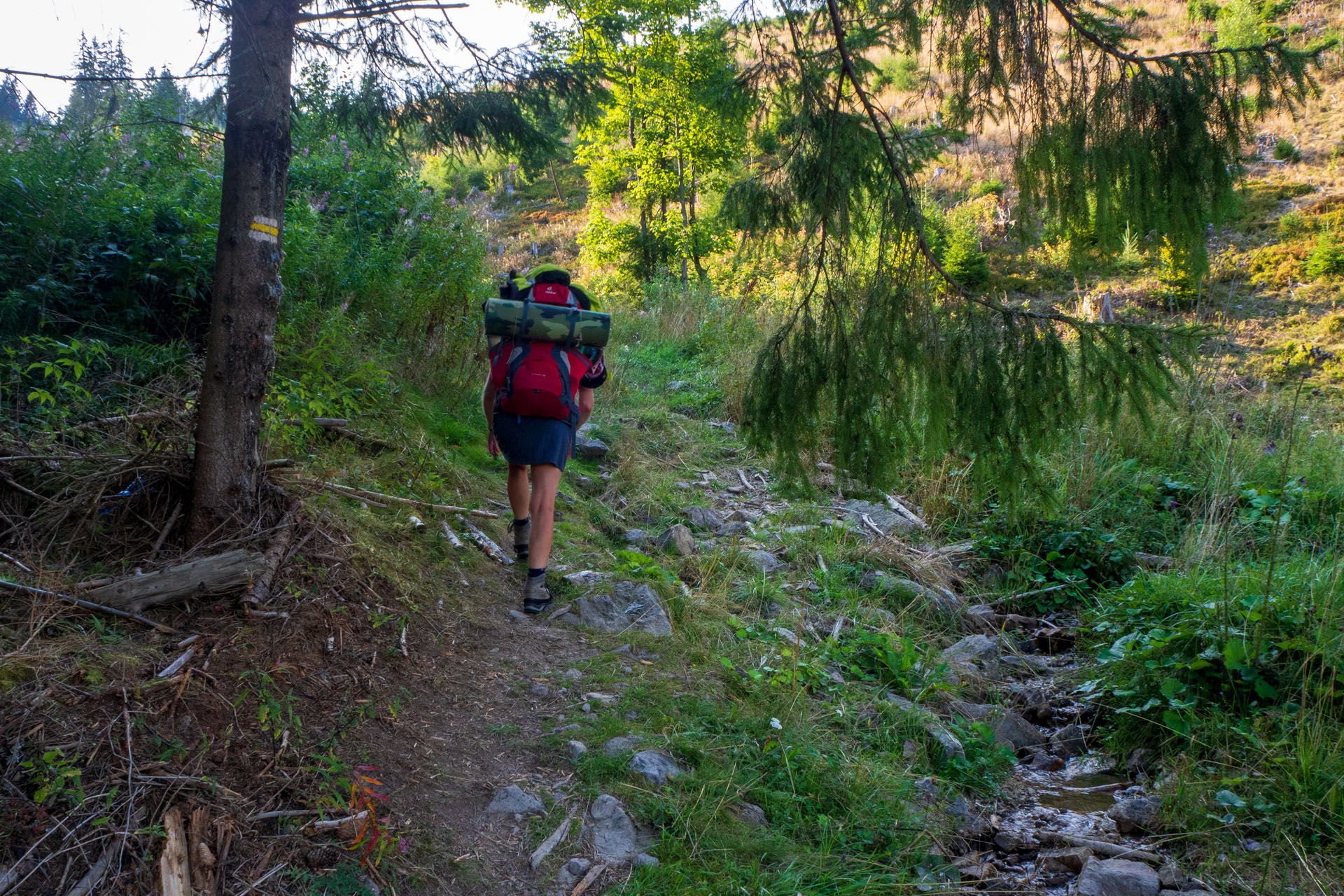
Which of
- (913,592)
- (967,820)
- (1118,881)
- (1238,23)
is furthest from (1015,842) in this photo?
(1238,23)

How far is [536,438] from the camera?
4262 millimetres

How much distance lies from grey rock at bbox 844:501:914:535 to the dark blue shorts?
3.03m

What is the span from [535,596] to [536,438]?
87 cm

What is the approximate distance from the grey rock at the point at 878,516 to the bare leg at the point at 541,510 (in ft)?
9.88

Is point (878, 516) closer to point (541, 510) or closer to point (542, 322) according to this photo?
point (541, 510)

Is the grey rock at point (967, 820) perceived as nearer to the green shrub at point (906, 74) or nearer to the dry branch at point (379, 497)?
the dry branch at point (379, 497)

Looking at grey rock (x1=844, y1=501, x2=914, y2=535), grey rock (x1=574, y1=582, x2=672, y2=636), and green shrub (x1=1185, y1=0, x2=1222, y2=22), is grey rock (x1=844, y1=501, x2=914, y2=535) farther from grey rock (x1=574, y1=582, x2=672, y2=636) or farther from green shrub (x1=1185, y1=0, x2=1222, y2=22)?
green shrub (x1=1185, y1=0, x2=1222, y2=22)

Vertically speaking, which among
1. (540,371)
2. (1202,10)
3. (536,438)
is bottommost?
(536,438)

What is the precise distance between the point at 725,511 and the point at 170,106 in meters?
4.66

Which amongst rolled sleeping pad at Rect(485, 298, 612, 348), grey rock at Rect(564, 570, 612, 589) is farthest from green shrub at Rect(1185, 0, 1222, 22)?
grey rock at Rect(564, 570, 612, 589)

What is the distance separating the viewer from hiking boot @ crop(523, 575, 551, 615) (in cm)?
430

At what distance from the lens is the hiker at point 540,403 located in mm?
4121

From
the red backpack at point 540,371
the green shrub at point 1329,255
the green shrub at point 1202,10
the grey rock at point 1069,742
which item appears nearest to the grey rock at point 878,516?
the grey rock at point 1069,742

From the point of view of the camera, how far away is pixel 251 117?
3092 millimetres
